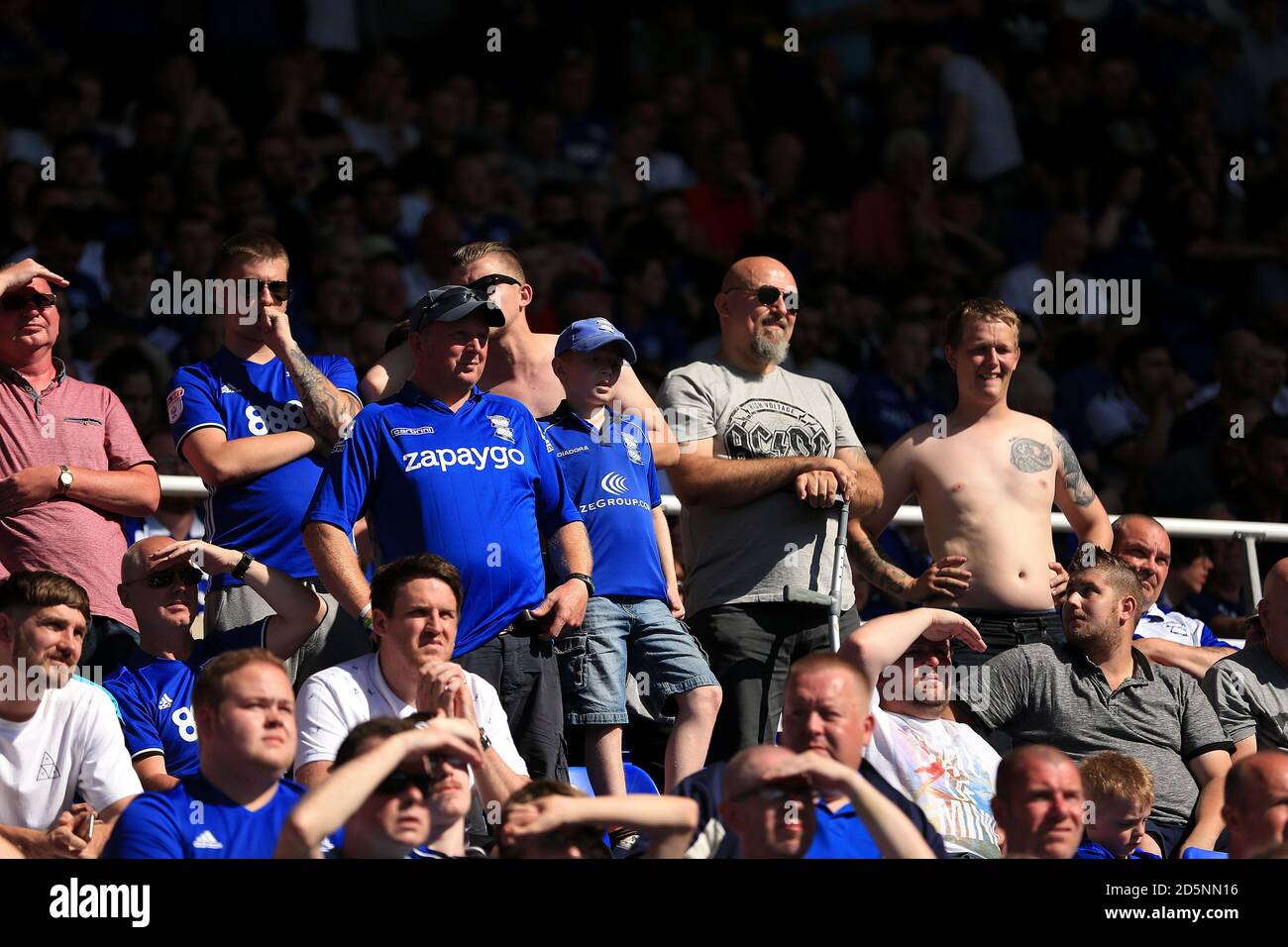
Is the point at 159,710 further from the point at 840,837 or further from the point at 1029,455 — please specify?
the point at 1029,455

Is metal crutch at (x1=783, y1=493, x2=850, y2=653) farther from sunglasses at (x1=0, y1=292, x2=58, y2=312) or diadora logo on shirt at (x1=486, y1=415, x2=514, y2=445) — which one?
sunglasses at (x1=0, y1=292, x2=58, y2=312)

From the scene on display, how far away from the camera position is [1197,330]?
12180mm

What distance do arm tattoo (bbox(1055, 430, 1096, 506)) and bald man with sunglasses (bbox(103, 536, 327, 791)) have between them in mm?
2914

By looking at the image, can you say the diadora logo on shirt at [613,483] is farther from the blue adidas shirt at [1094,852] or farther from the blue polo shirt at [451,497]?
the blue adidas shirt at [1094,852]

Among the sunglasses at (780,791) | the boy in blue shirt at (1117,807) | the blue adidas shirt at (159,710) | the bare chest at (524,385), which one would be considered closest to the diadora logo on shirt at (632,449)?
the bare chest at (524,385)

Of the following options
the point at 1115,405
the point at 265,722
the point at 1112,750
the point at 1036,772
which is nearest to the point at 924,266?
the point at 1115,405

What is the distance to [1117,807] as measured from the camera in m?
6.16

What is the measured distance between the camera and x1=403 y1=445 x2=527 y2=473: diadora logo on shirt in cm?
623

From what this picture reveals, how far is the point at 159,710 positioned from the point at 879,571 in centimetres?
263

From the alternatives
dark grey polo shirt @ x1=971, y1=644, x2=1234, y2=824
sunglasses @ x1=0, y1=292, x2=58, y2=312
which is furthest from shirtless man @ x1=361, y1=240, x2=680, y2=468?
dark grey polo shirt @ x1=971, y1=644, x2=1234, y2=824

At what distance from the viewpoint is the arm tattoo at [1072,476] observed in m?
7.66

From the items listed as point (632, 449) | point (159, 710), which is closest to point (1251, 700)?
point (632, 449)

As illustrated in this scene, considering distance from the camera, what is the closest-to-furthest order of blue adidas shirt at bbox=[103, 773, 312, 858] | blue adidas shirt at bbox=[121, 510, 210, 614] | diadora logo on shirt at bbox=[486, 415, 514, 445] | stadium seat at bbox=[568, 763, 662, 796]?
blue adidas shirt at bbox=[103, 773, 312, 858], diadora logo on shirt at bbox=[486, 415, 514, 445], stadium seat at bbox=[568, 763, 662, 796], blue adidas shirt at bbox=[121, 510, 210, 614]

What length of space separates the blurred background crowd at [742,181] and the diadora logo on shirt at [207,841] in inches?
134
